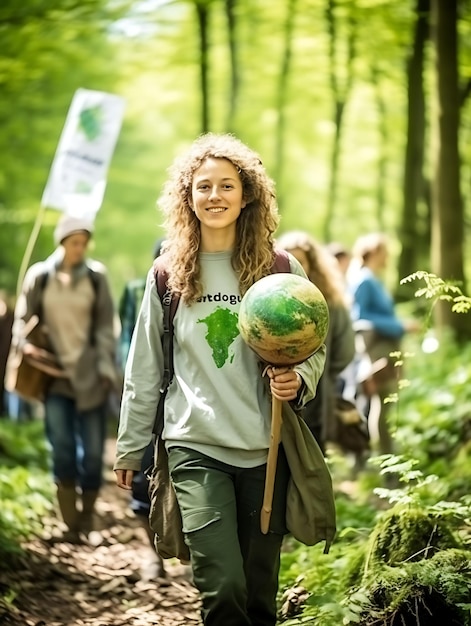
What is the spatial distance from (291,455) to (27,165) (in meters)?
18.0

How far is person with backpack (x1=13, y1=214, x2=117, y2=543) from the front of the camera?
7523 millimetres

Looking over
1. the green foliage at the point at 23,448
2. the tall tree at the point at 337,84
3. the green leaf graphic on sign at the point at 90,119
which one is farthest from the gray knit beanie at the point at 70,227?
the tall tree at the point at 337,84

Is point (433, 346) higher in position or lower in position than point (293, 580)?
higher

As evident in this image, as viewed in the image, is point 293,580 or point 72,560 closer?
point 293,580

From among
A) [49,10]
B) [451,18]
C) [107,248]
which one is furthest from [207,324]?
[107,248]

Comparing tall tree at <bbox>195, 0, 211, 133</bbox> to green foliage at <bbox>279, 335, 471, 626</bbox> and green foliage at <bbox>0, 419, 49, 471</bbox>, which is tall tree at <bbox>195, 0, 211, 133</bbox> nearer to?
green foliage at <bbox>0, 419, 49, 471</bbox>

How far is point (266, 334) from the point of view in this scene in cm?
385

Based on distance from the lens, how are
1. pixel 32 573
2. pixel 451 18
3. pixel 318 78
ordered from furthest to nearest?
pixel 318 78, pixel 451 18, pixel 32 573

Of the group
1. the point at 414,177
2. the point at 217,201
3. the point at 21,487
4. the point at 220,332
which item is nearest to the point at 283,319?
the point at 220,332

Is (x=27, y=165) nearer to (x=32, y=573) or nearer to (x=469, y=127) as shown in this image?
(x=469, y=127)

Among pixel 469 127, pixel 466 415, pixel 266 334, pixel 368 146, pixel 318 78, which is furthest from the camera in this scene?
pixel 368 146

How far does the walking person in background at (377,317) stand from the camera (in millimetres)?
9422

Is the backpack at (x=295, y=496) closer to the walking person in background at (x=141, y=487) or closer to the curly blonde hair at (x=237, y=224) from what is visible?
the curly blonde hair at (x=237, y=224)

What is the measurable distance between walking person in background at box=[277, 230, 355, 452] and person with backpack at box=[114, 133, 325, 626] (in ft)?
7.68
